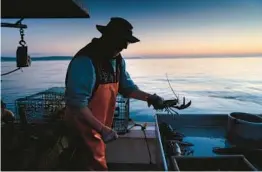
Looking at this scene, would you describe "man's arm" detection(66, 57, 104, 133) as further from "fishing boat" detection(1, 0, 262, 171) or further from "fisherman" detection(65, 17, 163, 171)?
"fishing boat" detection(1, 0, 262, 171)

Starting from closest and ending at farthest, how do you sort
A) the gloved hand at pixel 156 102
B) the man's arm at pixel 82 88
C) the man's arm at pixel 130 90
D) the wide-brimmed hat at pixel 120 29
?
the man's arm at pixel 82 88, the wide-brimmed hat at pixel 120 29, the gloved hand at pixel 156 102, the man's arm at pixel 130 90

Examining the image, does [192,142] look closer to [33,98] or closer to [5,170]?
[5,170]

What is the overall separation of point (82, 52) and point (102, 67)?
0.20 metres

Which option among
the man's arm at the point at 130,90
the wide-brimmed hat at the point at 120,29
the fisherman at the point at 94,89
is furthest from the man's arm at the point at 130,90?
the wide-brimmed hat at the point at 120,29

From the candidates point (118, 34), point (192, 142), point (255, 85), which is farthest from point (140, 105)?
point (255, 85)

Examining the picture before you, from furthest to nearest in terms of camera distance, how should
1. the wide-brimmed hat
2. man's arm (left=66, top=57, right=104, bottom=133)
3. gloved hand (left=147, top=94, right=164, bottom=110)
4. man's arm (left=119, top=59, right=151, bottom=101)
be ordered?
man's arm (left=119, top=59, right=151, bottom=101), gloved hand (left=147, top=94, right=164, bottom=110), the wide-brimmed hat, man's arm (left=66, top=57, right=104, bottom=133)

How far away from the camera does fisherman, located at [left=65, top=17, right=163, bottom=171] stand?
1.81 metres

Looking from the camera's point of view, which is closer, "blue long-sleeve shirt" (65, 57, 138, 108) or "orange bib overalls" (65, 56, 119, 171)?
"blue long-sleeve shirt" (65, 57, 138, 108)

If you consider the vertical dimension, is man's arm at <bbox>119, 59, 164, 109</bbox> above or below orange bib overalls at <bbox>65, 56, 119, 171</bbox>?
above

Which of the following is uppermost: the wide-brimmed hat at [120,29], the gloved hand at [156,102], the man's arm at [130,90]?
the wide-brimmed hat at [120,29]

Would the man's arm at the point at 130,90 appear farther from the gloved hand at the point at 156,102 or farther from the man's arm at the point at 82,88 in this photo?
the man's arm at the point at 82,88

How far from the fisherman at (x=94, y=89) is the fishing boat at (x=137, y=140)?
24 cm

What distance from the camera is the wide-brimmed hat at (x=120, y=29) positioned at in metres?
1.96

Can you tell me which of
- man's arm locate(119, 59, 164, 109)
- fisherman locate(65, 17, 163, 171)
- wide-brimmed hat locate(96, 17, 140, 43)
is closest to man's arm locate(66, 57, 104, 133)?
fisherman locate(65, 17, 163, 171)
